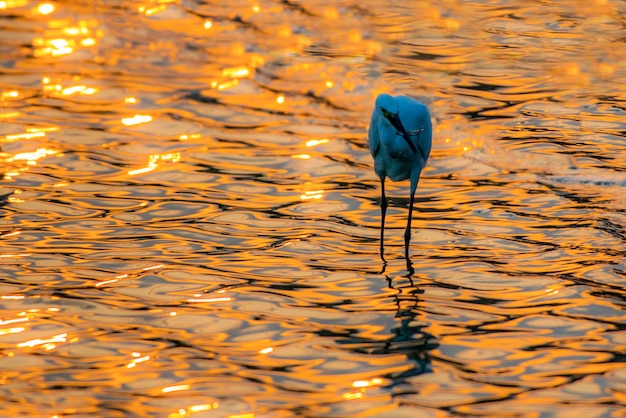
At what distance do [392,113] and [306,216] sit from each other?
4.37ft

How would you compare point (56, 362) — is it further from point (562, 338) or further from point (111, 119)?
point (111, 119)

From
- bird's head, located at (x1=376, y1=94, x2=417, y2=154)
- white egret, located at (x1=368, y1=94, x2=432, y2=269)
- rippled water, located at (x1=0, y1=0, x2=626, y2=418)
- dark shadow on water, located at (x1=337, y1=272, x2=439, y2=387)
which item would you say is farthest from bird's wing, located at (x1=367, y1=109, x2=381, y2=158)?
dark shadow on water, located at (x1=337, y1=272, x2=439, y2=387)

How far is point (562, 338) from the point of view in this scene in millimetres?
6801

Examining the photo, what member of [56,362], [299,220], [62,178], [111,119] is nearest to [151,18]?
[111,119]

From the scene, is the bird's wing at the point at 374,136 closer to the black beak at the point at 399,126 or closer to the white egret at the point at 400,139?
the white egret at the point at 400,139

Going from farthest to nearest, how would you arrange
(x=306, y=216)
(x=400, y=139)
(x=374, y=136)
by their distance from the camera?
(x=306, y=216), (x=374, y=136), (x=400, y=139)

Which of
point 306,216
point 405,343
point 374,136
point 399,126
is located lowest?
point 306,216

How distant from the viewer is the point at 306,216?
924 cm

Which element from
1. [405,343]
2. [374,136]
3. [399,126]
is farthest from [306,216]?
[405,343]

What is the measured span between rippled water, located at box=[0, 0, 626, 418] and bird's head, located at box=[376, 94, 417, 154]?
87 cm

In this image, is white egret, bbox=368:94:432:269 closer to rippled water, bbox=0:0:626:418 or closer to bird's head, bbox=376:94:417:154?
Result: bird's head, bbox=376:94:417:154

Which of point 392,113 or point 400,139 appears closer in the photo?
point 392,113

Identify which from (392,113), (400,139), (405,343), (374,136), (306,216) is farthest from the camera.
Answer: (306,216)

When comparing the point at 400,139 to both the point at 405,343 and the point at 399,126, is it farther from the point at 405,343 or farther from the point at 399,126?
the point at 405,343
